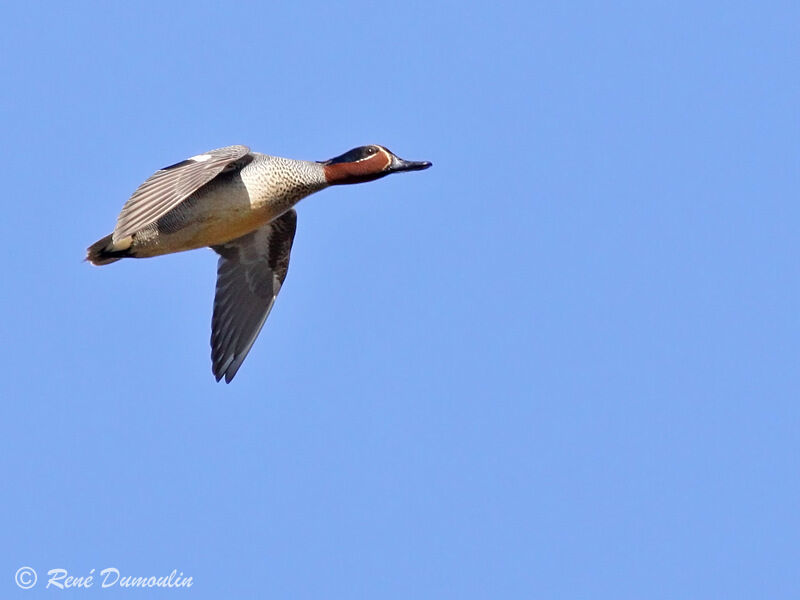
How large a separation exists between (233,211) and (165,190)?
1022mm

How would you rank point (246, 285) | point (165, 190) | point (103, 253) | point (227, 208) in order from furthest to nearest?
point (246, 285) < point (103, 253) < point (227, 208) < point (165, 190)

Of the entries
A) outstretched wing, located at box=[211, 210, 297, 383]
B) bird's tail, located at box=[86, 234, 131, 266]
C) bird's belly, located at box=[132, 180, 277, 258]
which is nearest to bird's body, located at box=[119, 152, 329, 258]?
bird's belly, located at box=[132, 180, 277, 258]

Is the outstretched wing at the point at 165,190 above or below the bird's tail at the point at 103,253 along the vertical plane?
below

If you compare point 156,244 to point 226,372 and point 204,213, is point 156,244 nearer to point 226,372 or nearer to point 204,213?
point 204,213

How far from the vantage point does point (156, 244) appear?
1018cm

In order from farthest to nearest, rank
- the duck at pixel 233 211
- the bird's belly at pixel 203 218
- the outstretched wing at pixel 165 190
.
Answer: the bird's belly at pixel 203 218, the duck at pixel 233 211, the outstretched wing at pixel 165 190

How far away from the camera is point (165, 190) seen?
9.12 meters

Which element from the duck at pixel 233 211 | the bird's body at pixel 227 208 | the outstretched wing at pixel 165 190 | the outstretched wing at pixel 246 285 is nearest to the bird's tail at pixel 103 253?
the duck at pixel 233 211

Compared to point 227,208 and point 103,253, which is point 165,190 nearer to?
point 227,208

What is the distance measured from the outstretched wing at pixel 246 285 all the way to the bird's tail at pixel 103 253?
1181 mm

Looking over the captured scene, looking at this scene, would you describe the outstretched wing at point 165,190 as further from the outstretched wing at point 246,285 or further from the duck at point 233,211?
the outstretched wing at point 246,285

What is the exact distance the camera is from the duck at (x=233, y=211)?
9359 mm

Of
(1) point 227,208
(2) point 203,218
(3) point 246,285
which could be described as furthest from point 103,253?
(3) point 246,285

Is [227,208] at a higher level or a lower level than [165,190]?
higher
